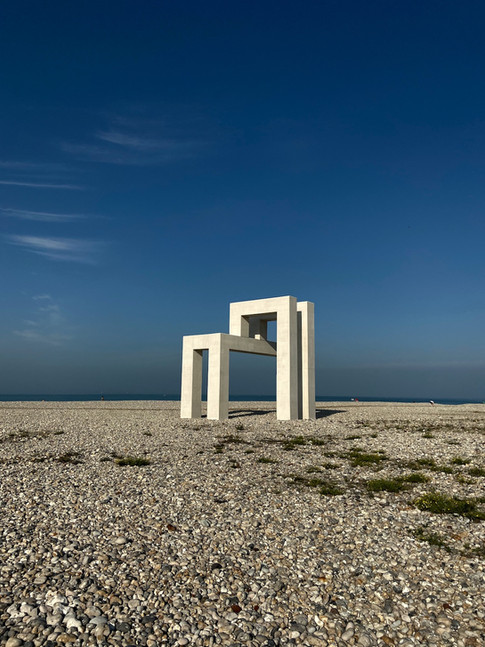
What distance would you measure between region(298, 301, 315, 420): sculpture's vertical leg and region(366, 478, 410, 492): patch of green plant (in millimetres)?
19775

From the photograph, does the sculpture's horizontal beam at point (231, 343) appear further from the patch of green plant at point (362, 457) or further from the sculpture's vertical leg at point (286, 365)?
the patch of green plant at point (362, 457)

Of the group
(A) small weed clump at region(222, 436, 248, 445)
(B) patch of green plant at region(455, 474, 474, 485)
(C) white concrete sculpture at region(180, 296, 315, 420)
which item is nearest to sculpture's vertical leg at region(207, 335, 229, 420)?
(C) white concrete sculpture at region(180, 296, 315, 420)

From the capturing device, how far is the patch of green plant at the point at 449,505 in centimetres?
980

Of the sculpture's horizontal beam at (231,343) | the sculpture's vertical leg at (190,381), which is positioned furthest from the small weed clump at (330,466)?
the sculpture's vertical leg at (190,381)

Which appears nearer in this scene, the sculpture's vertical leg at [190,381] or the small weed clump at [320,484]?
the small weed clump at [320,484]

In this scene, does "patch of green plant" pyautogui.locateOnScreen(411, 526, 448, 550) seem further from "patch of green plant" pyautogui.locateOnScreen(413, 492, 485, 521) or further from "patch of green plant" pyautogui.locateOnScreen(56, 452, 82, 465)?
"patch of green plant" pyautogui.locateOnScreen(56, 452, 82, 465)

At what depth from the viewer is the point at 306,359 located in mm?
32656

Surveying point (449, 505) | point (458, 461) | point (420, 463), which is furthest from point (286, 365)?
point (449, 505)

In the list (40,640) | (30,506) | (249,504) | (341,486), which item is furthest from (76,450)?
(40,640)

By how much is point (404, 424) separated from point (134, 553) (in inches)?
927

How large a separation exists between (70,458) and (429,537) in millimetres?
12070

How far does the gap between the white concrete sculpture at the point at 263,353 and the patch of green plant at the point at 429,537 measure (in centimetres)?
2158

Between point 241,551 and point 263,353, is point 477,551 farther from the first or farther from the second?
point 263,353

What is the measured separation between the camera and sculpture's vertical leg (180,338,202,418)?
3159 centimetres
